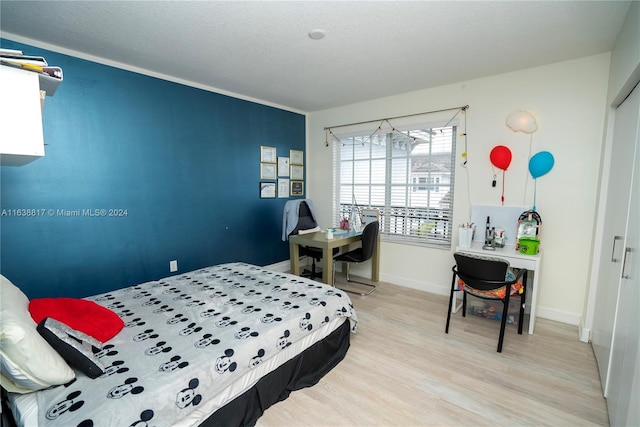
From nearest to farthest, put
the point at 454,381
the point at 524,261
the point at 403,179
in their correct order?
the point at 454,381 < the point at 524,261 < the point at 403,179

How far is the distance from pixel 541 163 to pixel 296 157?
3.14 meters

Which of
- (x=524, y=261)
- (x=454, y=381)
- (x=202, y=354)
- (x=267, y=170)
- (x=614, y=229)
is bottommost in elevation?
(x=454, y=381)

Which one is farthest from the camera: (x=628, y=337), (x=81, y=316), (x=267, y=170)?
(x=267, y=170)

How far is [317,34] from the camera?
87.9 inches

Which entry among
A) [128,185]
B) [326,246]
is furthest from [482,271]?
[128,185]

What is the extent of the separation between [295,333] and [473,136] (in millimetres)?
2890

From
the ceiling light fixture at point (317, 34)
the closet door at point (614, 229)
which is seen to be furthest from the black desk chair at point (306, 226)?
the closet door at point (614, 229)

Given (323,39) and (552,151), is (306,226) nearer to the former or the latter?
(323,39)

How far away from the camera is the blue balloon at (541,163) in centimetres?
286

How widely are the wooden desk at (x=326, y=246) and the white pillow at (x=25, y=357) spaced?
2.44 m

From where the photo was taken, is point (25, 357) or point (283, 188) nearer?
point (25, 357)

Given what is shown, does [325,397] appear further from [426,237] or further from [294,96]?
[294,96]

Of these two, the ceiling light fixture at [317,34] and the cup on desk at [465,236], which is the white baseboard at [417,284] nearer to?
the cup on desk at [465,236]

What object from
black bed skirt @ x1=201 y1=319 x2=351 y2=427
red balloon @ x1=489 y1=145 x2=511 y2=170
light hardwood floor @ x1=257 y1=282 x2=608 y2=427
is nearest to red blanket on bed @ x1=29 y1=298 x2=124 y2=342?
black bed skirt @ x1=201 y1=319 x2=351 y2=427
